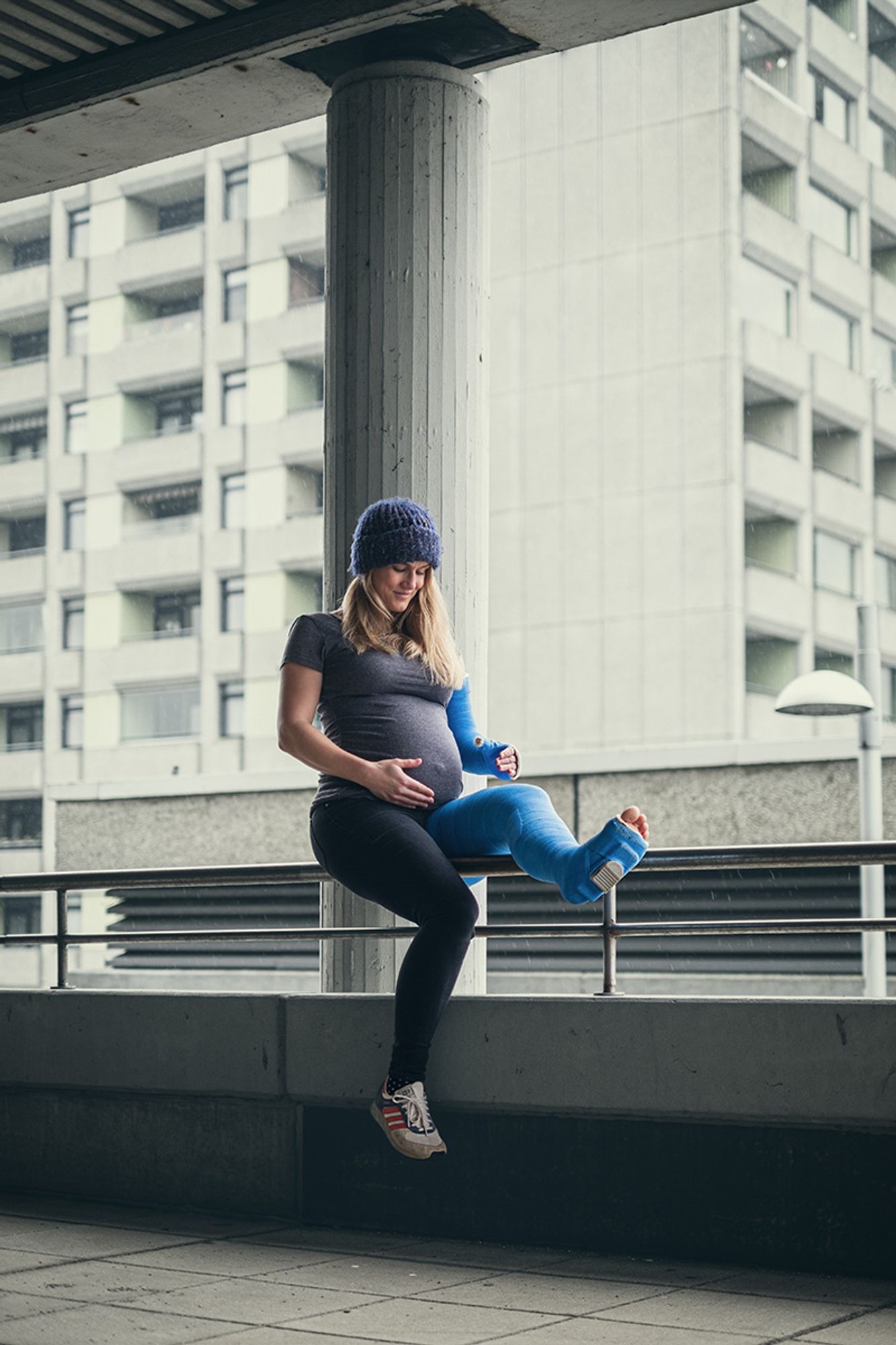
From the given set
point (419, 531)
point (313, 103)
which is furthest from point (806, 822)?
point (419, 531)

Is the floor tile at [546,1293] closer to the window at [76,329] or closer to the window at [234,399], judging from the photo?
the window at [234,399]

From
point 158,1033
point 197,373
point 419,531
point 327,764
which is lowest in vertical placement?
point 158,1033

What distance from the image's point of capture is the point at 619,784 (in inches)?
791

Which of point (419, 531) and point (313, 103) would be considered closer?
point (419, 531)

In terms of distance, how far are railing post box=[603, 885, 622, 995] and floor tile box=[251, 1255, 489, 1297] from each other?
3.31 feet

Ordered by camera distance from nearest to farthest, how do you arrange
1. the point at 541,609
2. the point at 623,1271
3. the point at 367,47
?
the point at 623,1271
the point at 367,47
the point at 541,609

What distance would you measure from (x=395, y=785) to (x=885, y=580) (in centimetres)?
4711

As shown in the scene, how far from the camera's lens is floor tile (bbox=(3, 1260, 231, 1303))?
539 cm

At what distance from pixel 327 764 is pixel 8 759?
58.6 meters

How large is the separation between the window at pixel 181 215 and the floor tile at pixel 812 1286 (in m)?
57.4

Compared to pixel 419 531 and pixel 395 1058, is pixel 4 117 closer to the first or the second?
pixel 419 531

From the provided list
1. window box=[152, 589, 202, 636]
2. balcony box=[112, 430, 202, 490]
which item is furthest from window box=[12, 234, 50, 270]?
window box=[152, 589, 202, 636]

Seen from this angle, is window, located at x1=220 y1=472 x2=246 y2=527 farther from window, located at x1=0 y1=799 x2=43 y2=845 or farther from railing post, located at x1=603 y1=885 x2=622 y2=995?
railing post, located at x1=603 y1=885 x2=622 y2=995

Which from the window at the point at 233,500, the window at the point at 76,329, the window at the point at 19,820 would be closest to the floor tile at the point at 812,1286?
the window at the point at 233,500
